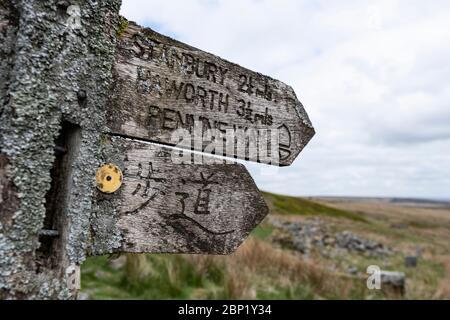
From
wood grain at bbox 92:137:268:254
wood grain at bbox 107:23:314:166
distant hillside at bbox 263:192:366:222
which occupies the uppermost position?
distant hillside at bbox 263:192:366:222

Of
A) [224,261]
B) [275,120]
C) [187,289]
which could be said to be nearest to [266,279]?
[224,261]

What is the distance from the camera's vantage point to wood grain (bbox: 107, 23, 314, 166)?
153 centimetres

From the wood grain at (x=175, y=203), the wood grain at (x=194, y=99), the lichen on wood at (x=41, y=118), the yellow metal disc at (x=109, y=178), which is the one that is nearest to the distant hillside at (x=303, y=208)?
the wood grain at (x=194, y=99)

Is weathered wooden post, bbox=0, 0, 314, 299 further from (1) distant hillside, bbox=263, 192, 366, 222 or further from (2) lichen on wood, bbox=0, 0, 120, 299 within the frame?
(1) distant hillside, bbox=263, 192, 366, 222

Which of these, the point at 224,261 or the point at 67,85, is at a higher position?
the point at 67,85

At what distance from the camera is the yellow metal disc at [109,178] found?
1438 millimetres

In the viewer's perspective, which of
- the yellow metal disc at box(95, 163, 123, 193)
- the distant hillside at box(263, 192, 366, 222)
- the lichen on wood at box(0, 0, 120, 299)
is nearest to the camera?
the lichen on wood at box(0, 0, 120, 299)

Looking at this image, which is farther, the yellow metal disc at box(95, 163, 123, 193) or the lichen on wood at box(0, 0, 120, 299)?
the yellow metal disc at box(95, 163, 123, 193)

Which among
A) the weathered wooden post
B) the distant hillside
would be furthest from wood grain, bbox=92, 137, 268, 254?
the distant hillside

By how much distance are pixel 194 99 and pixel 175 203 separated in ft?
1.23

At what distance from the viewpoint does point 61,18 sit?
1.33 meters

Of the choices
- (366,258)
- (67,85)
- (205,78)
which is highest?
(205,78)
